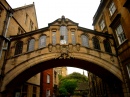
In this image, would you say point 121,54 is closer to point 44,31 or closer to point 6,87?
point 44,31

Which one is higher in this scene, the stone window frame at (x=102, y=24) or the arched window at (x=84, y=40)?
the stone window frame at (x=102, y=24)

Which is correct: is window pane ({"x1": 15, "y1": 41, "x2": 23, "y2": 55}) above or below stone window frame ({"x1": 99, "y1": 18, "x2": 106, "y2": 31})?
below

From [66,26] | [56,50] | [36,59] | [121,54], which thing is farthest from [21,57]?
[121,54]

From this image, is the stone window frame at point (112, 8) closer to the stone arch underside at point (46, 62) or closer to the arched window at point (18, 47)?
the stone arch underside at point (46, 62)

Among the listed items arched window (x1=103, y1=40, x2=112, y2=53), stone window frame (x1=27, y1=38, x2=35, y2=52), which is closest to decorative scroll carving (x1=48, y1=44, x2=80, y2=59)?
stone window frame (x1=27, y1=38, x2=35, y2=52)

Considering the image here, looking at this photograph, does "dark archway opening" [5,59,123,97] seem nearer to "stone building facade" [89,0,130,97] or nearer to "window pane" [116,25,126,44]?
"stone building facade" [89,0,130,97]

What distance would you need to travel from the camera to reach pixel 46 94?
2420 centimetres

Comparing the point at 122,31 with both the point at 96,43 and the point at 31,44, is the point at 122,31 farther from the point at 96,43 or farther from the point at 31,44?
the point at 31,44

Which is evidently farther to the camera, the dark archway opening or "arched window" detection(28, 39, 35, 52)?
"arched window" detection(28, 39, 35, 52)

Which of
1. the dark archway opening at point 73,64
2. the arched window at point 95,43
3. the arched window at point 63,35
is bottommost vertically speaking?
the dark archway opening at point 73,64

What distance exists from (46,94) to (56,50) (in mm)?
13429

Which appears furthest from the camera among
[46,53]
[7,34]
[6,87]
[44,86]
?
[44,86]

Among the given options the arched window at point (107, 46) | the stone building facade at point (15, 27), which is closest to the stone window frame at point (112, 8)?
the arched window at point (107, 46)

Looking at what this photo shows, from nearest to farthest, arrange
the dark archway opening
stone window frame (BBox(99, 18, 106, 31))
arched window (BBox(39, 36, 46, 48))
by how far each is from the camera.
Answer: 1. the dark archway opening
2. arched window (BBox(39, 36, 46, 48))
3. stone window frame (BBox(99, 18, 106, 31))
